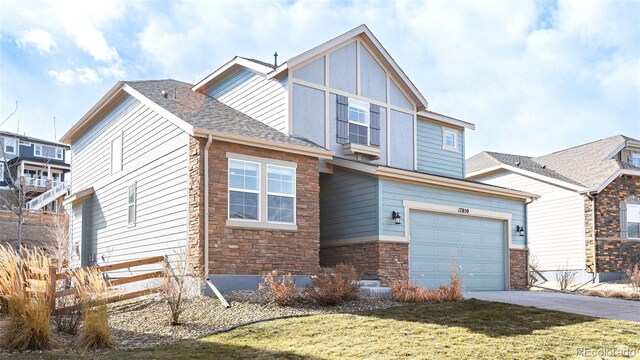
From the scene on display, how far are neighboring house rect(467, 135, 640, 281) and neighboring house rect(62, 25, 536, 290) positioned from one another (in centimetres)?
605

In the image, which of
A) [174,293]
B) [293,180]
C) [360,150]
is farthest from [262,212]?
[360,150]

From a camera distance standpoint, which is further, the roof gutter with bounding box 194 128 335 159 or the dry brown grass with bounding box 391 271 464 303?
the roof gutter with bounding box 194 128 335 159

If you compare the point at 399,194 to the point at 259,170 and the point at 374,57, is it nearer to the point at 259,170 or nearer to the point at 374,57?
the point at 259,170

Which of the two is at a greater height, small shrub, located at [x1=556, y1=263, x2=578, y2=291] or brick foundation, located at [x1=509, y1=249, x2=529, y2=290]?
brick foundation, located at [x1=509, y1=249, x2=529, y2=290]

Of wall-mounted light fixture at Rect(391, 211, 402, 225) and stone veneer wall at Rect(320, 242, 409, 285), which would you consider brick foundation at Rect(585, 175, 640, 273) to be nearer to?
stone veneer wall at Rect(320, 242, 409, 285)

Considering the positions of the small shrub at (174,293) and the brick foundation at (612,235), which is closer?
the small shrub at (174,293)

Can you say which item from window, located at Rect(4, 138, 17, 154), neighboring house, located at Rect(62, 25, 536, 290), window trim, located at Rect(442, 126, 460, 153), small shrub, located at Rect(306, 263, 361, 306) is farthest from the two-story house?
small shrub, located at Rect(306, 263, 361, 306)

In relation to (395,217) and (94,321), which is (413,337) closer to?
(94,321)

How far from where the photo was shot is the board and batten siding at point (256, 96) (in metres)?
18.3

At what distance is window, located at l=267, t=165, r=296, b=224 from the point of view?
15.5m

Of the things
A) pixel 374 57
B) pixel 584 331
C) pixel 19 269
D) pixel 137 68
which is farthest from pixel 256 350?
pixel 137 68

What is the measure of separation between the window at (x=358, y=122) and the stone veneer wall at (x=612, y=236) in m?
11.3

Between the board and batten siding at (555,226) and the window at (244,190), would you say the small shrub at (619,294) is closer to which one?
the board and batten siding at (555,226)

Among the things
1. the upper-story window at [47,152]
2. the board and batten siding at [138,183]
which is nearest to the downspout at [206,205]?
the board and batten siding at [138,183]
